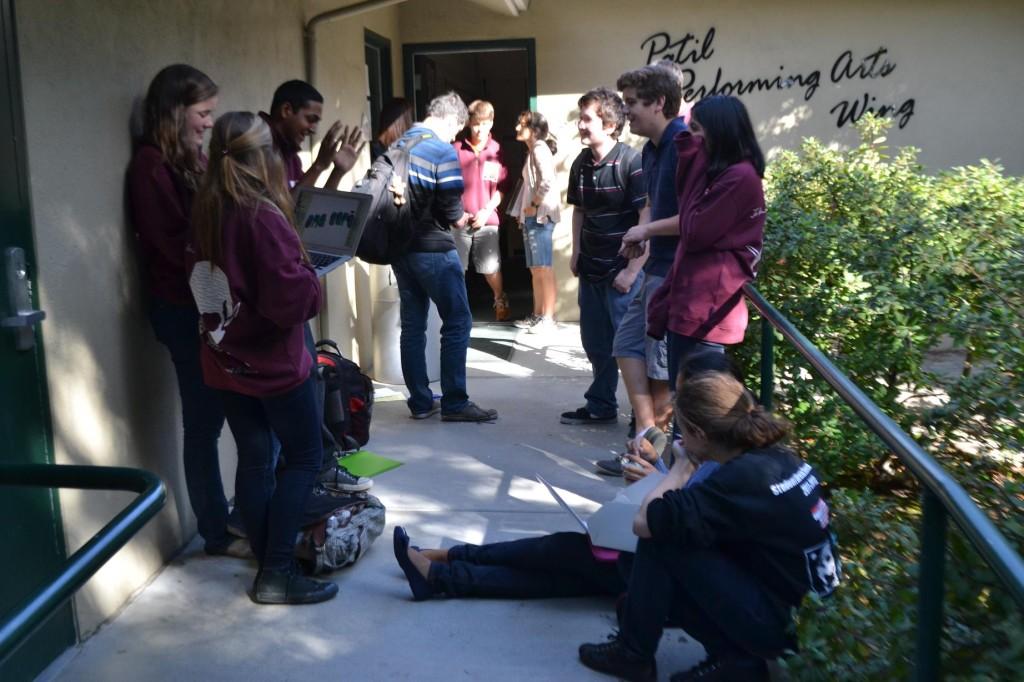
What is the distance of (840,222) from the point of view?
545cm

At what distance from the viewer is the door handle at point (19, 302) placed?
10.2 feet

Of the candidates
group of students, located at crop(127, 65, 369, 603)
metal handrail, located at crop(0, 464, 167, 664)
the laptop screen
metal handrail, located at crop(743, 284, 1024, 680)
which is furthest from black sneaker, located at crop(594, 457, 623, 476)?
metal handrail, located at crop(0, 464, 167, 664)

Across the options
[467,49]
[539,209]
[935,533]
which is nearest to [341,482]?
[935,533]

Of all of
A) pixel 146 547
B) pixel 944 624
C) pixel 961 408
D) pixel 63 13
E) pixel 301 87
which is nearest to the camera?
pixel 944 624

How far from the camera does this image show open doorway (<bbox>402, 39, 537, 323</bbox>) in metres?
9.36

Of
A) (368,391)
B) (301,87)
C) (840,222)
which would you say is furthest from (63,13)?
(840,222)

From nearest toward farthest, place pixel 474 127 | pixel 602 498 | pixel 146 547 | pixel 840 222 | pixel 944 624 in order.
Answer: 1. pixel 944 624
2. pixel 146 547
3. pixel 602 498
4. pixel 840 222
5. pixel 474 127

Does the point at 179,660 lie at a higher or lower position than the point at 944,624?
lower

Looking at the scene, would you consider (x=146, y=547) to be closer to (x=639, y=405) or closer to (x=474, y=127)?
(x=639, y=405)

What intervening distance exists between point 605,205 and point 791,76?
425cm

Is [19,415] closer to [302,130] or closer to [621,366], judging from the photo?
[302,130]

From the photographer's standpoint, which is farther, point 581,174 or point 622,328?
point 581,174

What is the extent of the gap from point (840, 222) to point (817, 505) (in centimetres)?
273

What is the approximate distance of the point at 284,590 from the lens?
382 centimetres
